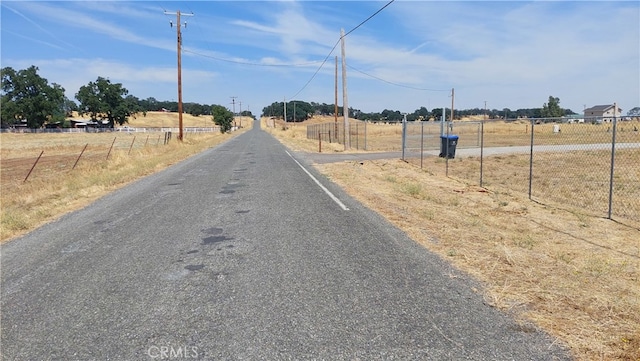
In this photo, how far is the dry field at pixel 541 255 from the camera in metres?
3.69

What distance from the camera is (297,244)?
620 centimetres

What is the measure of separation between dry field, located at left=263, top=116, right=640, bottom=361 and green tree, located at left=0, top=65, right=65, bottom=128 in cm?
11604

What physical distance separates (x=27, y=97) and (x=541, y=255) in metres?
125

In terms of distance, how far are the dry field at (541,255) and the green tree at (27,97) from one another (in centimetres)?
11604

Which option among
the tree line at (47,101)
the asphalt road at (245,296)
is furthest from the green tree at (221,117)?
the asphalt road at (245,296)

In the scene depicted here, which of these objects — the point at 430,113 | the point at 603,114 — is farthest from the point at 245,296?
the point at 430,113

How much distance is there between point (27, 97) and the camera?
345ft

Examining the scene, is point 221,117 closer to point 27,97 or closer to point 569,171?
point 27,97

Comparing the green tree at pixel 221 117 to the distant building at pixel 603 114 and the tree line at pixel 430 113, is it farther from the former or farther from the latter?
the distant building at pixel 603 114

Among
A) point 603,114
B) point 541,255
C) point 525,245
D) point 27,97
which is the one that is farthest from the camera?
point 27,97

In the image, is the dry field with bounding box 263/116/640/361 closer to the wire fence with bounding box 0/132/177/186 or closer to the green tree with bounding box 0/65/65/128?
the wire fence with bounding box 0/132/177/186

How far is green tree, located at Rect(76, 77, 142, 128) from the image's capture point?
378 feet

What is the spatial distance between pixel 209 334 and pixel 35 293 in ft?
7.93

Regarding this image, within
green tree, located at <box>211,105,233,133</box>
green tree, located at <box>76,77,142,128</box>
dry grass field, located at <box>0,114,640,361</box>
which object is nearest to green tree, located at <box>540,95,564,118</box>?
green tree, located at <box>211,105,233,133</box>
